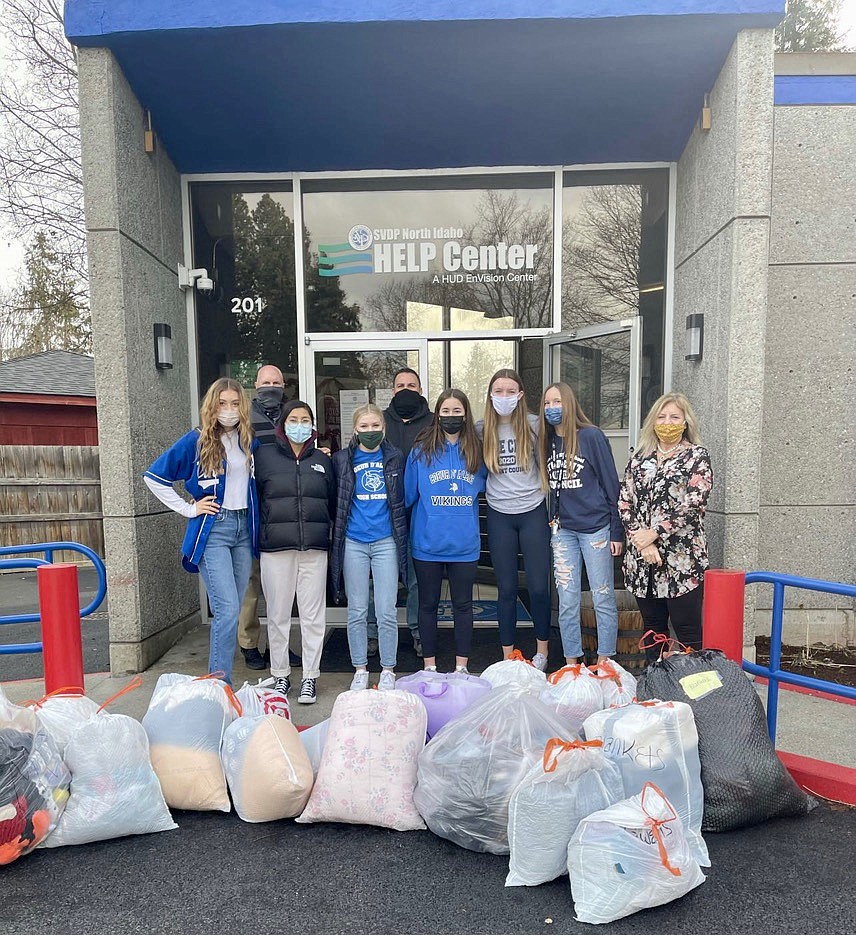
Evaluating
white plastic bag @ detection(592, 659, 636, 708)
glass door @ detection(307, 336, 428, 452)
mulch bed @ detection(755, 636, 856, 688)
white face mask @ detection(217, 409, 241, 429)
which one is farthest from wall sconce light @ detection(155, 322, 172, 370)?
mulch bed @ detection(755, 636, 856, 688)

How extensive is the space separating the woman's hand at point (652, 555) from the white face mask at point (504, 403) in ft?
3.83

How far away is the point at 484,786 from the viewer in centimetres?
250

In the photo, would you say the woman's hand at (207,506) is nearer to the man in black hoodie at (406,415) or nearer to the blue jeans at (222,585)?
the blue jeans at (222,585)

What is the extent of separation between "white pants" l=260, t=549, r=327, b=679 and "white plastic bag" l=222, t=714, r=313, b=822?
120 centimetres

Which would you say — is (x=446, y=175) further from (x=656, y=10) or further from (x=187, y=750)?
(x=187, y=750)

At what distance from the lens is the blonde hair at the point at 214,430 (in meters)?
3.84

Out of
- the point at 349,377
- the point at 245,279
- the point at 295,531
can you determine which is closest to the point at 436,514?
the point at 295,531

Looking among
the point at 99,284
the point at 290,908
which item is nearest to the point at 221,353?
the point at 99,284

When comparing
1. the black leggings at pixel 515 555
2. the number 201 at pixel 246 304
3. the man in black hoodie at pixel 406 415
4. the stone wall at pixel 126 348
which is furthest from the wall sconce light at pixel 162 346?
the black leggings at pixel 515 555

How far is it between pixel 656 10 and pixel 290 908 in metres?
4.99

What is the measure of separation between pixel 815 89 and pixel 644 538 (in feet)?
12.5

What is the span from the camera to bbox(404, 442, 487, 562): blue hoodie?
402 centimetres

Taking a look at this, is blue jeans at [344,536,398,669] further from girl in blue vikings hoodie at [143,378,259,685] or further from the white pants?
girl in blue vikings hoodie at [143,378,259,685]

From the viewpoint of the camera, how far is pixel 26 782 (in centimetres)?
248
